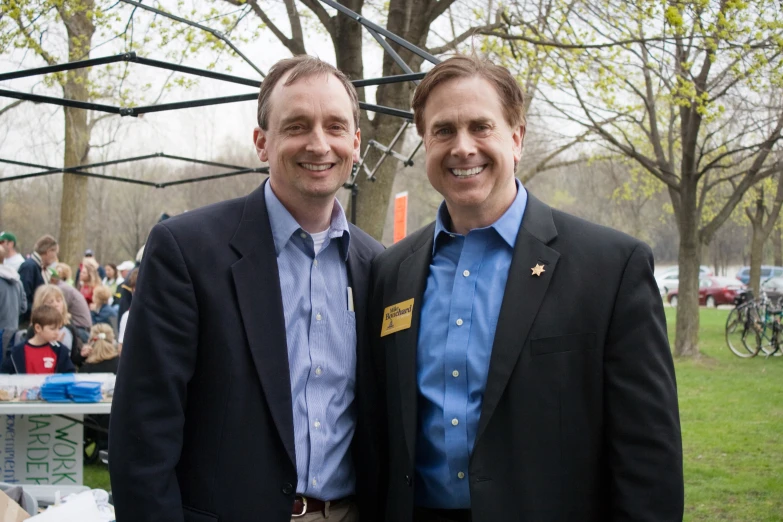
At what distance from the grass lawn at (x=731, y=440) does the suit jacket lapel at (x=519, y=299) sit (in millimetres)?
4702

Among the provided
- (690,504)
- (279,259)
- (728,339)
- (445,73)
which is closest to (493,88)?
(445,73)

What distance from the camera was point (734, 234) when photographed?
5069 cm

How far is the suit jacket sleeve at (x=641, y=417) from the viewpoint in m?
2.22

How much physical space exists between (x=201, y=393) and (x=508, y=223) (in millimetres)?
1140

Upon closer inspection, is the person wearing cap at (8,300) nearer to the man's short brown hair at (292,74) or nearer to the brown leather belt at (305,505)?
the man's short brown hair at (292,74)

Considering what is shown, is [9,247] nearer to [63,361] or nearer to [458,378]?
[63,361]

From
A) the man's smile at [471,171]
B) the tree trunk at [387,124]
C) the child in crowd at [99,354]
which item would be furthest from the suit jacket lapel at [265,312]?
the tree trunk at [387,124]

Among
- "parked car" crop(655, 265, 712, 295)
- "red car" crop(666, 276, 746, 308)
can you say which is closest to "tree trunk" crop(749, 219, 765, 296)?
"red car" crop(666, 276, 746, 308)

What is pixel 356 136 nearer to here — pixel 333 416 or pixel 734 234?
pixel 333 416

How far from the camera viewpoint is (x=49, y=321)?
7.03 meters

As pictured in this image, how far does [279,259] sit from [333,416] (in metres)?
0.58

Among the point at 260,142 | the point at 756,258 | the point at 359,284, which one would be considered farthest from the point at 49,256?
the point at 756,258

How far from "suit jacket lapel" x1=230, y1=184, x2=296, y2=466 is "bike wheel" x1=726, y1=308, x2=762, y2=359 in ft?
49.0

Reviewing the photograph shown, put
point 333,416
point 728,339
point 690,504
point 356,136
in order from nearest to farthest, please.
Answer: point 333,416
point 356,136
point 690,504
point 728,339
